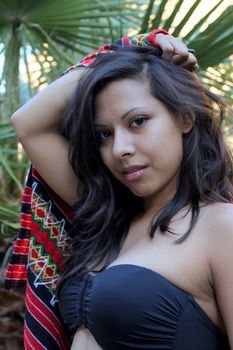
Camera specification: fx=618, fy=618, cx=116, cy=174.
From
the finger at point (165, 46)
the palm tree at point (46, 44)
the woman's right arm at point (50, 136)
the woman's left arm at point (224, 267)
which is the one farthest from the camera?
the palm tree at point (46, 44)

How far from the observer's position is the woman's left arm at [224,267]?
1340mm

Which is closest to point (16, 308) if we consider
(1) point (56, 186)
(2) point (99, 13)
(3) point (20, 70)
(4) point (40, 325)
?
(4) point (40, 325)

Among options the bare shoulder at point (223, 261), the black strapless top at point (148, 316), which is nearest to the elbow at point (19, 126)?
the black strapless top at point (148, 316)

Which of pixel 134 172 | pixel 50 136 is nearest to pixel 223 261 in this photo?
pixel 134 172

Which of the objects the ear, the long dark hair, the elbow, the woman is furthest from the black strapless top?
the elbow

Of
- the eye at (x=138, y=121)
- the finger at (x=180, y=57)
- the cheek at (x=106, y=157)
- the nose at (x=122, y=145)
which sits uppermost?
the finger at (x=180, y=57)

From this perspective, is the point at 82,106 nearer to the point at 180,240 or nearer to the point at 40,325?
the point at 180,240

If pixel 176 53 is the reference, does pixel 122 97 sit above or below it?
below

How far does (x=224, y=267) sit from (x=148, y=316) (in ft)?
0.68

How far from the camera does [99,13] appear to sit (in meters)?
2.47

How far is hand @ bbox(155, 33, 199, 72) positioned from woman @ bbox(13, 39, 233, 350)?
33mm

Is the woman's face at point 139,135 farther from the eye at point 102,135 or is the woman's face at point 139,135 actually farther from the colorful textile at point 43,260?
the colorful textile at point 43,260

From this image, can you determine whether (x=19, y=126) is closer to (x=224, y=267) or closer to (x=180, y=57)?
(x=180, y=57)

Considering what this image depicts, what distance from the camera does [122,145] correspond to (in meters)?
1.51
